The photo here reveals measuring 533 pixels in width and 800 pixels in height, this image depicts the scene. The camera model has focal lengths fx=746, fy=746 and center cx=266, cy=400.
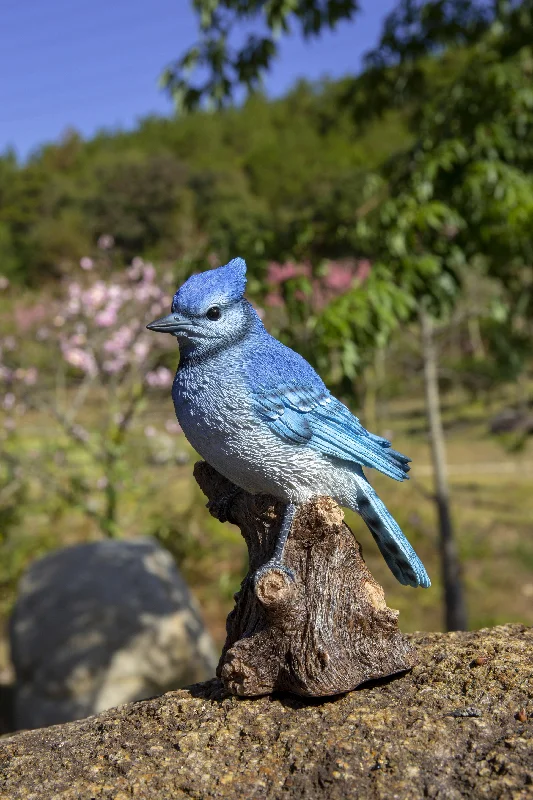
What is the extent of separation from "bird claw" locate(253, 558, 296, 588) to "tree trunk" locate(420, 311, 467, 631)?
3662 mm

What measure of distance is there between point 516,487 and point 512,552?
6.76 ft

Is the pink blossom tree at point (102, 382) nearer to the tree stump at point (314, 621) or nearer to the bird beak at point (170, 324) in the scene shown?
the tree stump at point (314, 621)

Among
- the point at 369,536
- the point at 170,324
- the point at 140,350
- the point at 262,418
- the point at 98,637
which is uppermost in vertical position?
the point at 140,350

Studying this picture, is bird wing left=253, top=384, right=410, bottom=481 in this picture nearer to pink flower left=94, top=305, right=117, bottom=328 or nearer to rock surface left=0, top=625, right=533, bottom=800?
rock surface left=0, top=625, right=533, bottom=800

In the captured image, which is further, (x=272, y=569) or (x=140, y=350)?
(x=140, y=350)

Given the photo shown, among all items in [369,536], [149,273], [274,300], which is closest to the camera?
[274,300]

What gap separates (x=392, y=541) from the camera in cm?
204

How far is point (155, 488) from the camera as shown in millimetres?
7367

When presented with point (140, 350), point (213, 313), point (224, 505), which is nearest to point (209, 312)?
point (213, 313)

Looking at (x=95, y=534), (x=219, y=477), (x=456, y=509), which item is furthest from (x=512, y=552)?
(x=219, y=477)

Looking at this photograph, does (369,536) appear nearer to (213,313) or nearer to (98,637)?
(98,637)

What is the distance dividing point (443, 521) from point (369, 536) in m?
1.88

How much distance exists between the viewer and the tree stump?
6.68 ft

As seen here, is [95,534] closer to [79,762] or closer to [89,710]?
[89,710]
